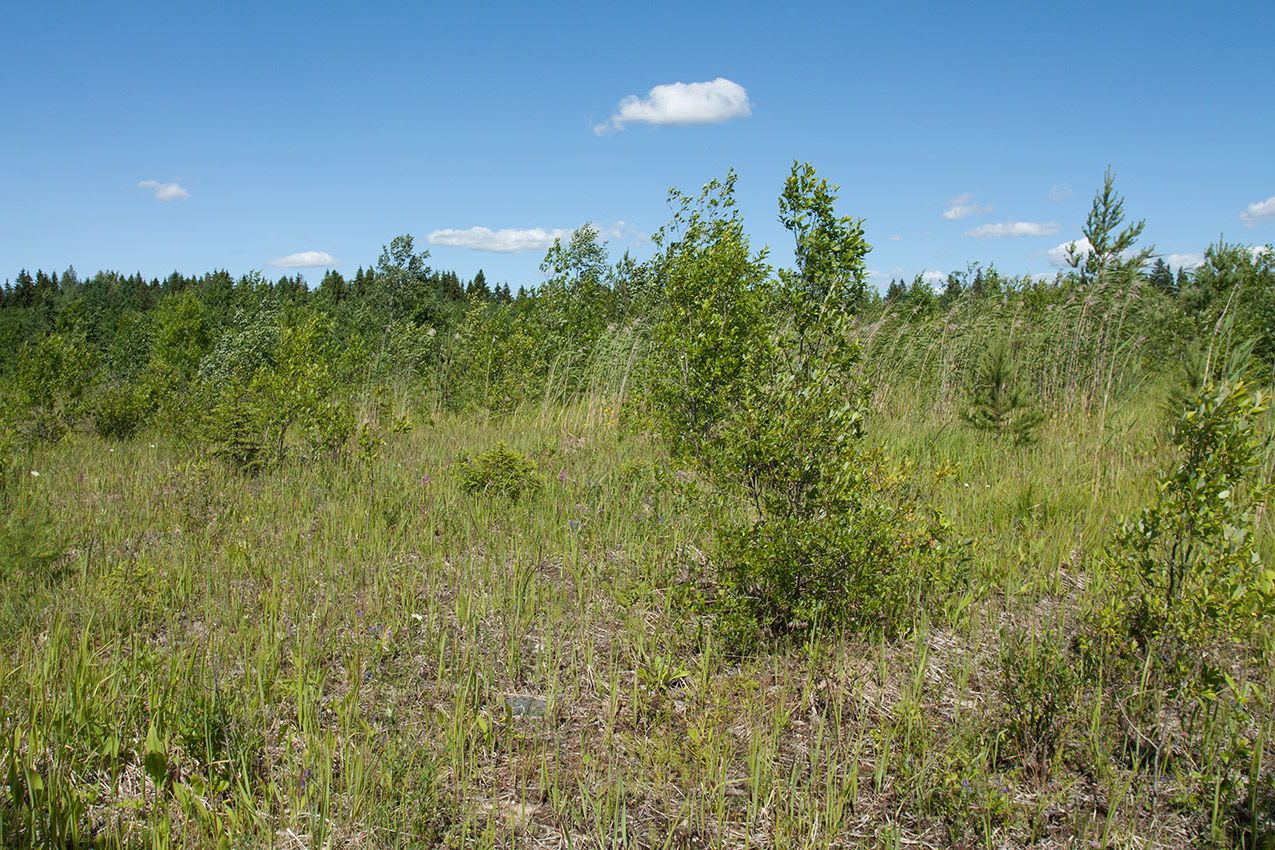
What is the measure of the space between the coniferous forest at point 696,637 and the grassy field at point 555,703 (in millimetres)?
19

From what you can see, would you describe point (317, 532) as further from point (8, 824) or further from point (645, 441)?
point (645, 441)

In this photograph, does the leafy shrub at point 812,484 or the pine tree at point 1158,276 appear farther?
the pine tree at point 1158,276

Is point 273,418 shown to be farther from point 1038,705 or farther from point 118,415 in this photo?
point 1038,705

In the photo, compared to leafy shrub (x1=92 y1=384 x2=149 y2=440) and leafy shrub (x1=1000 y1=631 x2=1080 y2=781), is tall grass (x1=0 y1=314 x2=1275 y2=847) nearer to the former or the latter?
leafy shrub (x1=1000 y1=631 x2=1080 y2=781)

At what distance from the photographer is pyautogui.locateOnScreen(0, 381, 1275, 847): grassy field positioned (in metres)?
2.14

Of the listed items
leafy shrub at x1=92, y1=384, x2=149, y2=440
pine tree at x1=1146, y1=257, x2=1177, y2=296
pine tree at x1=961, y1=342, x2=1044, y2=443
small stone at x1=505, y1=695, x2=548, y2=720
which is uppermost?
pine tree at x1=1146, y1=257, x2=1177, y2=296

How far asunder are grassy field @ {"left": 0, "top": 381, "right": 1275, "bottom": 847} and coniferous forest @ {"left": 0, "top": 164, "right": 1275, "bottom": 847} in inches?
0.8

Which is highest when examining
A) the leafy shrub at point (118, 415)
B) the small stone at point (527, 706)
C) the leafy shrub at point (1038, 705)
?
the leafy shrub at point (118, 415)

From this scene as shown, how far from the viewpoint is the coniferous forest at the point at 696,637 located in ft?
7.17

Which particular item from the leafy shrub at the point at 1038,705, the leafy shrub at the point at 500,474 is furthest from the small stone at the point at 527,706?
the leafy shrub at the point at 500,474

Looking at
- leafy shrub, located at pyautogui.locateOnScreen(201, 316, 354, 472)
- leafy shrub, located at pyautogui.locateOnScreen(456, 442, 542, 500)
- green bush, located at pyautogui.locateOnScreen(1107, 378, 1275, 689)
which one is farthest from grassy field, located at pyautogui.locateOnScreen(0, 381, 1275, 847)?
leafy shrub, located at pyautogui.locateOnScreen(201, 316, 354, 472)

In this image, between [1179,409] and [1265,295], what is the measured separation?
47.4 feet

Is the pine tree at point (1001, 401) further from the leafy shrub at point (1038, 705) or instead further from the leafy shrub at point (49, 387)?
the leafy shrub at point (49, 387)

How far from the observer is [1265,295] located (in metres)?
16.3
